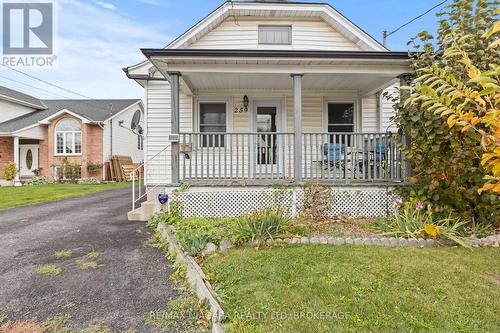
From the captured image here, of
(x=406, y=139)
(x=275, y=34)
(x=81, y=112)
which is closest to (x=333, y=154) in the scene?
(x=406, y=139)

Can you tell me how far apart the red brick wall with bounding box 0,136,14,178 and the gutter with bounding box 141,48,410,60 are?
59.0 feet

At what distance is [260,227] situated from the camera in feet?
16.7

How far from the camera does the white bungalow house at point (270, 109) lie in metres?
6.65

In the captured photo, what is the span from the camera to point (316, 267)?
3969 mm

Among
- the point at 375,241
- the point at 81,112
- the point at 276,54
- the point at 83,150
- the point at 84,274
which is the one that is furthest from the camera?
the point at 81,112

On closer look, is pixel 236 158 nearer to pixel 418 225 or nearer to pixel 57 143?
pixel 418 225

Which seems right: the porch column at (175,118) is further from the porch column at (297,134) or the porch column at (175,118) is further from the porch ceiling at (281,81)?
the porch column at (297,134)

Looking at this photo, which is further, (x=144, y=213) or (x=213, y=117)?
(x=213, y=117)

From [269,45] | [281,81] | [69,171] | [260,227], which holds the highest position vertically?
[269,45]

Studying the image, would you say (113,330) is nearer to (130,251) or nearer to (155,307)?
(155,307)

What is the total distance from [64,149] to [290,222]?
18.0 metres

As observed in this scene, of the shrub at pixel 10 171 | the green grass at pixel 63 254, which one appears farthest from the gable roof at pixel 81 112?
the green grass at pixel 63 254

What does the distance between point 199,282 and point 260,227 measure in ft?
5.99

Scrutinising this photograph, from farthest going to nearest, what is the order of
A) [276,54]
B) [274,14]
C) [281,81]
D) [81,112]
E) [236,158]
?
[81,112]
[274,14]
[281,81]
[236,158]
[276,54]
